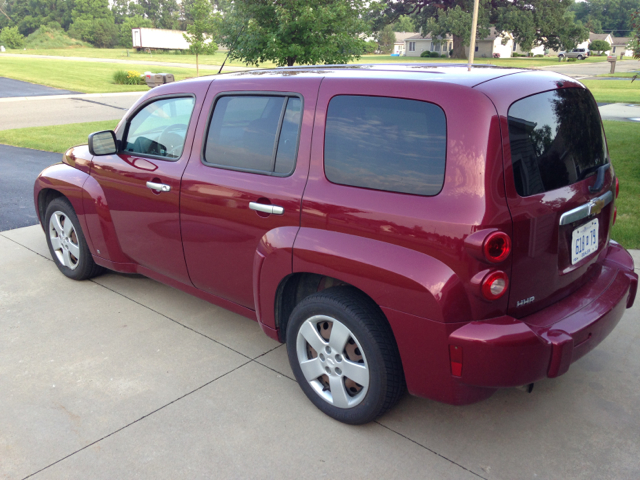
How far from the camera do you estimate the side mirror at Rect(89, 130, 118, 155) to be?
4111mm

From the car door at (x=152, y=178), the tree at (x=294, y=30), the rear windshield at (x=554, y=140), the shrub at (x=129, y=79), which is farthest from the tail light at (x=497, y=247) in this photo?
the shrub at (x=129, y=79)

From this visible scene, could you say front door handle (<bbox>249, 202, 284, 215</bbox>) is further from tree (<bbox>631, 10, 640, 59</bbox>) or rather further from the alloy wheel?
tree (<bbox>631, 10, 640, 59</bbox>)

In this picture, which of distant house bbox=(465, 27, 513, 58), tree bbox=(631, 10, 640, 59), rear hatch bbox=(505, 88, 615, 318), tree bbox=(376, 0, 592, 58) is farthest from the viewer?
distant house bbox=(465, 27, 513, 58)

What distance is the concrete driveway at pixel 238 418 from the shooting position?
2.69 metres

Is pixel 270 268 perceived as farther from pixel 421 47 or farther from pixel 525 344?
pixel 421 47

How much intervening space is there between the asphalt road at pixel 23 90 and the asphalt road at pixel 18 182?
14.0 meters

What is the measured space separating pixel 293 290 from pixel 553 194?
147 centimetres

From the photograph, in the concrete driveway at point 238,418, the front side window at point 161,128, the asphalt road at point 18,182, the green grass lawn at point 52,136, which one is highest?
the front side window at point 161,128

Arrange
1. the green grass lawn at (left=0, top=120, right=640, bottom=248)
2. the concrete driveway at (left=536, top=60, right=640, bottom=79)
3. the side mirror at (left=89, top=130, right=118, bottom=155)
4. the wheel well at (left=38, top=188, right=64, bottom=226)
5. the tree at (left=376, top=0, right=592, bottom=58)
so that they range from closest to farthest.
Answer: the side mirror at (left=89, top=130, right=118, bottom=155), the wheel well at (left=38, top=188, right=64, bottom=226), the green grass lawn at (left=0, top=120, right=640, bottom=248), the concrete driveway at (left=536, top=60, right=640, bottom=79), the tree at (left=376, top=0, right=592, bottom=58)

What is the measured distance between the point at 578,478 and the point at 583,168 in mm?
1509

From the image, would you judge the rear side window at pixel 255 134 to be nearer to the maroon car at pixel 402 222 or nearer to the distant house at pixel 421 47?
the maroon car at pixel 402 222

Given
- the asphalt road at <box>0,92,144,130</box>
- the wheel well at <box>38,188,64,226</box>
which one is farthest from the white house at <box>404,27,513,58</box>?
the wheel well at <box>38,188,64,226</box>

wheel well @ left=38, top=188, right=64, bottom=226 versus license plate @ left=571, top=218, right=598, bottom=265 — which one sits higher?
license plate @ left=571, top=218, right=598, bottom=265

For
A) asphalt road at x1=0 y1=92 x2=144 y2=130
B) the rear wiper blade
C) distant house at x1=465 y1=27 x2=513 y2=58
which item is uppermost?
distant house at x1=465 y1=27 x2=513 y2=58
